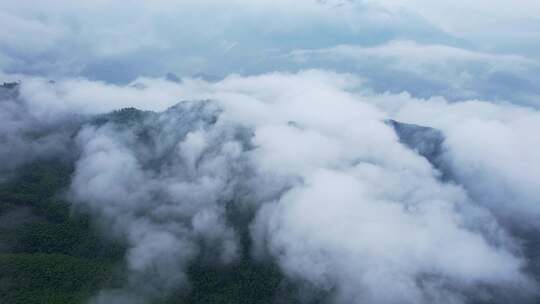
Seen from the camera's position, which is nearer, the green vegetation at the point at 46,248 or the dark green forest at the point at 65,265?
the green vegetation at the point at 46,248

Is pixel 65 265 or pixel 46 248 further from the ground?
pixel 65 265

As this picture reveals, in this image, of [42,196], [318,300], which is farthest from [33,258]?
[318,300]

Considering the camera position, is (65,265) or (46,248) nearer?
(65,265)

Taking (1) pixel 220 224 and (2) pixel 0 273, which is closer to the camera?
(2) pixel 0 273

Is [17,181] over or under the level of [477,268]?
over

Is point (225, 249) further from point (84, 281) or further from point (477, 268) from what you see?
point (477, 268)

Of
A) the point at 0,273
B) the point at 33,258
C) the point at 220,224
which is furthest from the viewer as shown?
the point at 220,224

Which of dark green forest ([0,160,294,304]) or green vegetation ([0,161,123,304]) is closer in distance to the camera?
A: green vegetation ([0,161,123,304])

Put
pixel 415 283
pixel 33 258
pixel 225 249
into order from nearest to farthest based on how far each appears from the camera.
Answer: pixel 33 258
pixel 415 283
pixel 225 249
